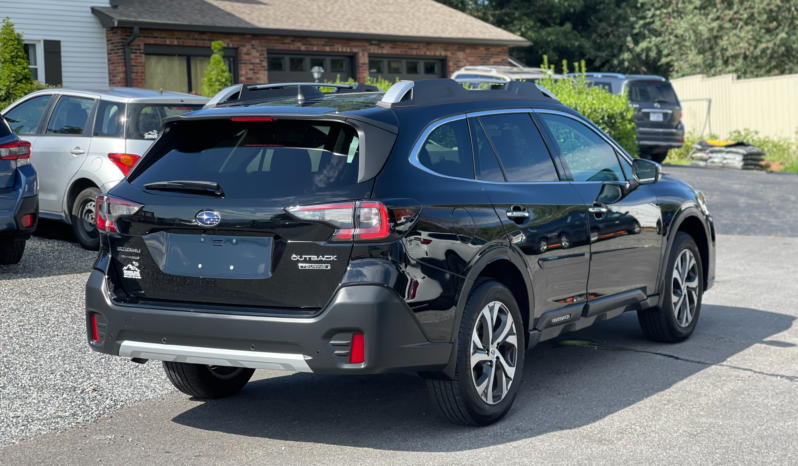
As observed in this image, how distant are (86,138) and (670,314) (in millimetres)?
6816

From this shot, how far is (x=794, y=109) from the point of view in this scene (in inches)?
1074

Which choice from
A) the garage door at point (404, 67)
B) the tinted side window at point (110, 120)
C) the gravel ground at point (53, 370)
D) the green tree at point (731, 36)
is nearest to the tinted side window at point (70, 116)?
the tinted side window at point (110, 120)

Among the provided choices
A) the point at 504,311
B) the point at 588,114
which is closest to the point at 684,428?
the point at 504,311

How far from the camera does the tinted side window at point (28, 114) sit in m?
11.6

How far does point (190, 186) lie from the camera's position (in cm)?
468

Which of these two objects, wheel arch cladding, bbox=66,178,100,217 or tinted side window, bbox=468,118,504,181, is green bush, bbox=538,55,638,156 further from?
tinted side window, bbox=468,118,504,181

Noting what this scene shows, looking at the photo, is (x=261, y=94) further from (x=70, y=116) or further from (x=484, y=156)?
(x=70, y=116)

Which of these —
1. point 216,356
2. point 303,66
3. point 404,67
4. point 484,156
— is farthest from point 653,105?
point 216,356

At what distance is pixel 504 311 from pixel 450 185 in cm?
79

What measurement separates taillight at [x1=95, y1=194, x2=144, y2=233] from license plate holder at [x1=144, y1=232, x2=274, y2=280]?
0.67 feet

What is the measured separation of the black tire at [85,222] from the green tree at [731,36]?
28.7 m

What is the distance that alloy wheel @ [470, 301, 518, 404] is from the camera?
5.00 metres

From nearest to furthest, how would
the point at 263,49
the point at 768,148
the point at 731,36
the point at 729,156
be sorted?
the point at 729,156 < the point at 263,49 < the point at 768,148 < the point at 731,36

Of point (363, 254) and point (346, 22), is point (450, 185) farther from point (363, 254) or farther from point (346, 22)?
point (346, 22)
